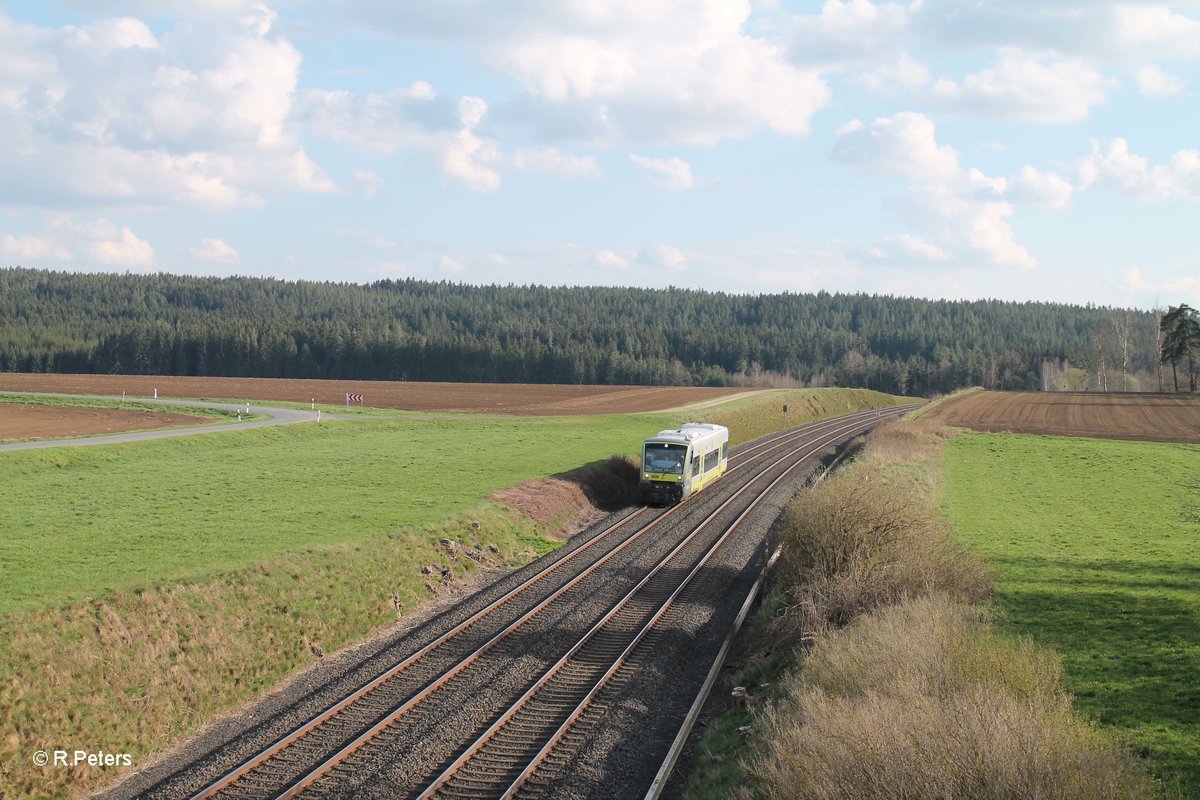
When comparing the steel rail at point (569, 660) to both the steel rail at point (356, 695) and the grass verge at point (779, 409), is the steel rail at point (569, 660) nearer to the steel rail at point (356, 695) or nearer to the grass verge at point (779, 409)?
the steel rail at point (356, 695)

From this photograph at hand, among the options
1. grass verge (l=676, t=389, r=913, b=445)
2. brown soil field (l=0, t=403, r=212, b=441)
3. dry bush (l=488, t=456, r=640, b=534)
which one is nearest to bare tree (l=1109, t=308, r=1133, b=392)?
grass verge (l=676, t=389, r=913, b=445)

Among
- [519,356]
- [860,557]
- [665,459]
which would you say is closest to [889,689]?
[860,557]

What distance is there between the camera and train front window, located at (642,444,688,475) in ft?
115

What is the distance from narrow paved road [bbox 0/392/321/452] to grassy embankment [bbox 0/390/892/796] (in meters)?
2.32

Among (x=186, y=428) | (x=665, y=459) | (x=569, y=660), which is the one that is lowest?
(x=569, y=660)

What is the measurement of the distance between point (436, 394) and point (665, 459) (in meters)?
65.2

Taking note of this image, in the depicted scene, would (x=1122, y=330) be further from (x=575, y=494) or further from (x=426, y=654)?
(x=426, y=654)

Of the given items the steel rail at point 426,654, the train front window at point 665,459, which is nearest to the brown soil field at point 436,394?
the train front window at point 665,459

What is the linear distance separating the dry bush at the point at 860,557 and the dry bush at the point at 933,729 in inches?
131

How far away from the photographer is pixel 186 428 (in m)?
48.6

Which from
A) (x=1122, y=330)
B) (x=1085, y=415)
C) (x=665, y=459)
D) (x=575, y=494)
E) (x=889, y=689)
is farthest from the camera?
(x=1122, y=330)

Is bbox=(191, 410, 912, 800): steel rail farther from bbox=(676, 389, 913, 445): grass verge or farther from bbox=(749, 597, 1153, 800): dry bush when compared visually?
bbox=(676, 389, 913, 445): grass verge

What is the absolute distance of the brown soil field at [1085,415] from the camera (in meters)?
63.8

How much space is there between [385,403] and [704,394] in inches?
1500
